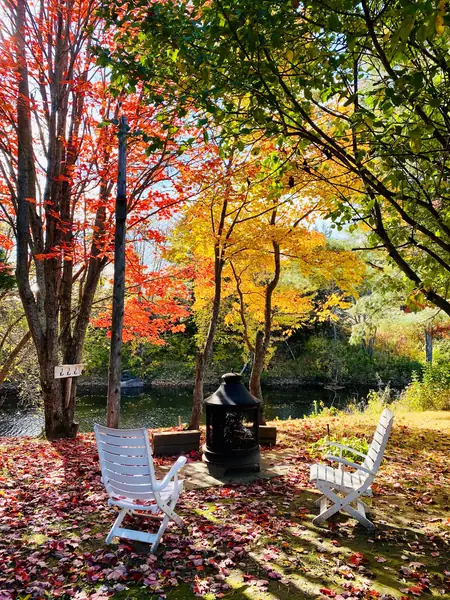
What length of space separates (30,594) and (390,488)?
370 cm

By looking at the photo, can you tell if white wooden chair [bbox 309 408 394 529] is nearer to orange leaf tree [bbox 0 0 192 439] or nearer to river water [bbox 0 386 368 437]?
orange leaf tree [bbox 0 0 192 439]

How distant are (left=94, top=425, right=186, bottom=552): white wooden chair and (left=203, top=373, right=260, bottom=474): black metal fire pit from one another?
1755 millimetres

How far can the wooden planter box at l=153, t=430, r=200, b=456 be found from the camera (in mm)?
6164

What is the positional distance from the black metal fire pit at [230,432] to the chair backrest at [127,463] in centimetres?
202

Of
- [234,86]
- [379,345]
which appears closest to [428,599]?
[234,86]

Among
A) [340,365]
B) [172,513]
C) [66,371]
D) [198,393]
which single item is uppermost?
[66,371]

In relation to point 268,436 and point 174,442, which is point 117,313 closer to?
point 174,442

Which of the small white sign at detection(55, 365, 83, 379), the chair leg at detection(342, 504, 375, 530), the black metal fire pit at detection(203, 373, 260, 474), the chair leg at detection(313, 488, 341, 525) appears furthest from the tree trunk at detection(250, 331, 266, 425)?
the chair leg at detection(342, 504, 375, 530)

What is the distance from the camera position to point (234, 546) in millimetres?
3221

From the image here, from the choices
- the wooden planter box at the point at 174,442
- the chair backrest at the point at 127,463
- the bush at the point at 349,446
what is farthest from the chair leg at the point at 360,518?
the wooden planter box at the point at 174,442

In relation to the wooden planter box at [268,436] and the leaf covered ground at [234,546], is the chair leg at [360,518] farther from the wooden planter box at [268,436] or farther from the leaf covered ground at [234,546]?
the wooden planter box at [268,436]

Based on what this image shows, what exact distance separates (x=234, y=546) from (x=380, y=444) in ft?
4.85

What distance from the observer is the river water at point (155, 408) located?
578 inches

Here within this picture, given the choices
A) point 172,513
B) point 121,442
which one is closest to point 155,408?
point 172,513
